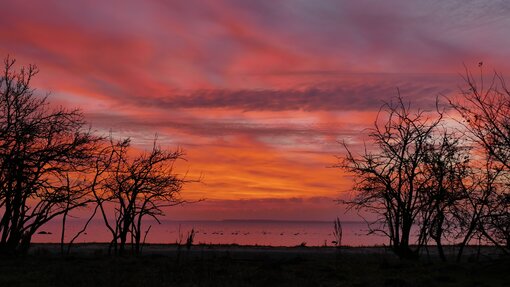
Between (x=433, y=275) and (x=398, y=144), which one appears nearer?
(x=433, y=275)

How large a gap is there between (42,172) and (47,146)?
1.35 m

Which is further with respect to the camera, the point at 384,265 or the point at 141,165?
the point at 141,165

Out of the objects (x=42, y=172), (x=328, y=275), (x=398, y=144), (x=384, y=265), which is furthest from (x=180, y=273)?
(x=398, y=144)

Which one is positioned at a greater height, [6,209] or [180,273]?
[6,209]

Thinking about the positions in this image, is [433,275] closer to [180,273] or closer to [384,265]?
[384,265]

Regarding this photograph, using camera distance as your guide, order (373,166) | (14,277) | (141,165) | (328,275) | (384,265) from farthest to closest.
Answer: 1. (141,165)
2. (373,166)
3. (384,265)
4. (328,275)
5. (14,277)

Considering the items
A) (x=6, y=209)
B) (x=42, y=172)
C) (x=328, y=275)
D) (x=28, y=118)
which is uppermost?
(x=28, y=118)

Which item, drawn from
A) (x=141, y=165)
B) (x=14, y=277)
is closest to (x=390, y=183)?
(x=141, y=165)

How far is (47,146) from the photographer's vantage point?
25.9 meters

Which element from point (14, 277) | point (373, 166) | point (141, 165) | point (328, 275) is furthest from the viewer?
point (141, 165)

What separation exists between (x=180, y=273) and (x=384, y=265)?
8739 millimetres

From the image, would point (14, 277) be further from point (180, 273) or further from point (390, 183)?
point (390, 183)

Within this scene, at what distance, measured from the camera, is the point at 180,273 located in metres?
19.7

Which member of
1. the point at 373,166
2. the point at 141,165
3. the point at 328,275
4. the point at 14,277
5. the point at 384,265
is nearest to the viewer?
the point at 14,277
